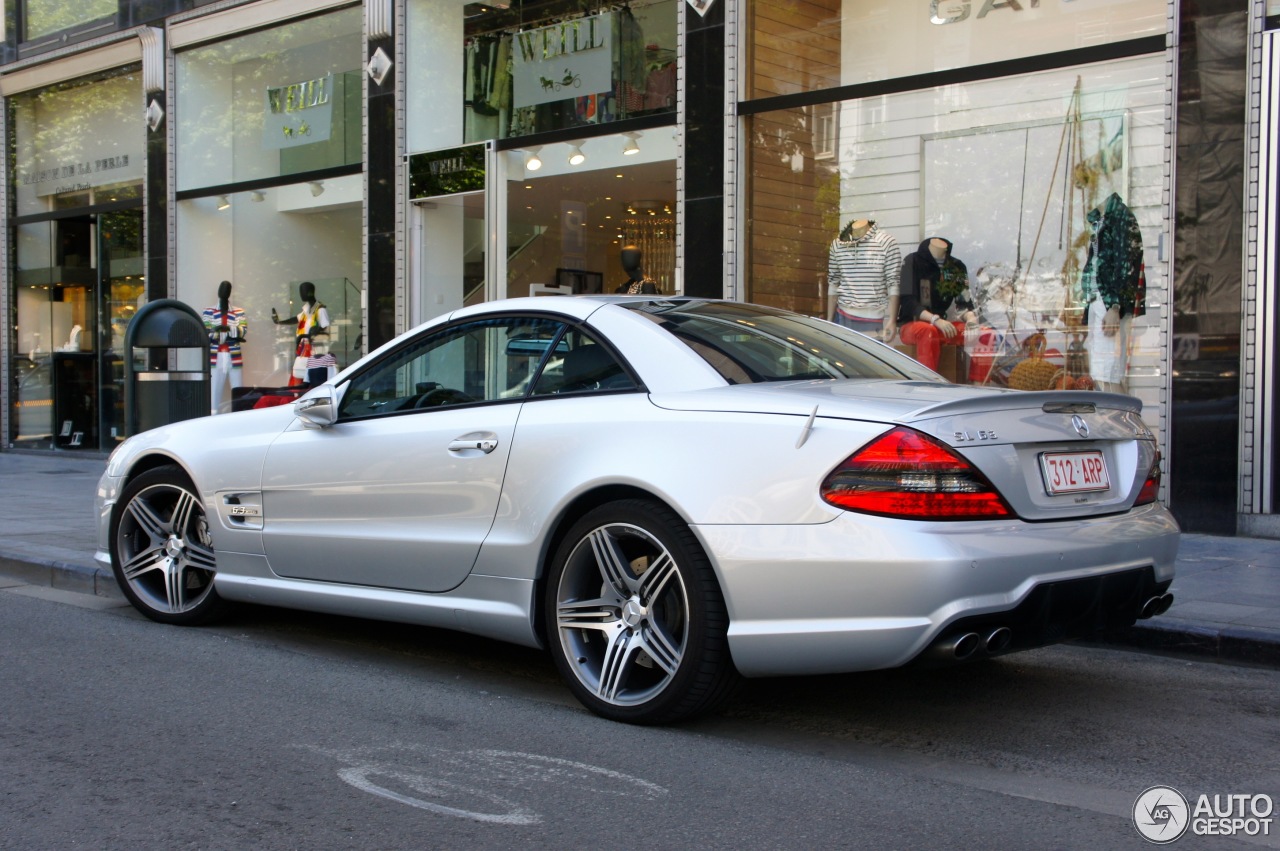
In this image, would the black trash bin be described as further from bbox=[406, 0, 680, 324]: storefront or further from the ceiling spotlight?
the ceiling spotlight

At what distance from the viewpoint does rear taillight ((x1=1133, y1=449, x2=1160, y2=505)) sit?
4.48 metres

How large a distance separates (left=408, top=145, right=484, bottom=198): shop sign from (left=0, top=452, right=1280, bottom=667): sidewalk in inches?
184

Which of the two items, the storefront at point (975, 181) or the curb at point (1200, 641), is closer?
the curb at point (1200, 641)

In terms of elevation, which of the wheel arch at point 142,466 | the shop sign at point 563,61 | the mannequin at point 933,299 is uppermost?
the shop sign at point 563,61

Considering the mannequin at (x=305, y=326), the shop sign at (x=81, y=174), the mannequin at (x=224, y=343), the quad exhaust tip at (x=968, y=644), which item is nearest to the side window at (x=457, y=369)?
the quad exhaust tip at (x=968, y=644)

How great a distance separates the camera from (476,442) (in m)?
4.88

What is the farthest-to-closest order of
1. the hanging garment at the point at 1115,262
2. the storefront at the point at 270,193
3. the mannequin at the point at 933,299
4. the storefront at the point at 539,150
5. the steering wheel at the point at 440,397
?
the storefront at the point at 270,193 → the storefront at the point at 539,150 → the mannequin at the point at 933,299 → the hanging garment at the point at 1115,262 → the steering wheel at the point at 440,397

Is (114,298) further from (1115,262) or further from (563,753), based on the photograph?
(563,753)

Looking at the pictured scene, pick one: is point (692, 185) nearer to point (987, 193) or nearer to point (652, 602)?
point (987, 193)

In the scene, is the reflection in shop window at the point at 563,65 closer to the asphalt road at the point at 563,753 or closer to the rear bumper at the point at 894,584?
the asphalt road at the point at 563,753

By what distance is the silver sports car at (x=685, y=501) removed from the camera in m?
3.87

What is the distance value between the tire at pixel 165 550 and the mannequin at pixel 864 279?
247 inches

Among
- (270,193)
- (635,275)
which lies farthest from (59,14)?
(635,275)

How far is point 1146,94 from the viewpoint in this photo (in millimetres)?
9523
